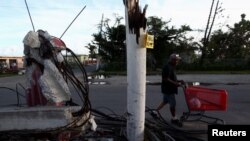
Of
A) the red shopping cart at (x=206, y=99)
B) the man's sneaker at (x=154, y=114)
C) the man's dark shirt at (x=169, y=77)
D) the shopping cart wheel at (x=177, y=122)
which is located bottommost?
the shopping cart wheel at (x=177, y=122)

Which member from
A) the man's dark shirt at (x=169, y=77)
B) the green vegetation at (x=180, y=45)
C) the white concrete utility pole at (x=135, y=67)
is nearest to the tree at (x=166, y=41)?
the green vegetation at (x=180, y=45)

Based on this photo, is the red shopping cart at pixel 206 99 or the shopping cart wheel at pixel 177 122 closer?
the red shopping cart at pixel 206 99

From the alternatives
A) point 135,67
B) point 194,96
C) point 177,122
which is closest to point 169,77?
point 194,96

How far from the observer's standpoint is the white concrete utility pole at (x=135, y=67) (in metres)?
7.27

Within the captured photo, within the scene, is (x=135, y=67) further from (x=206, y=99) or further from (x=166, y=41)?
(x=166, y=41)

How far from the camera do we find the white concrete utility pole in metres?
7.27

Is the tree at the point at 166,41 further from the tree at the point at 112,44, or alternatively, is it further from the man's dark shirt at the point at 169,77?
the man's dark shirt at the point at 169,77

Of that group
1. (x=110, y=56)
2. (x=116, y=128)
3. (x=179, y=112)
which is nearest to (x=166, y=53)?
(x=110, y=56)

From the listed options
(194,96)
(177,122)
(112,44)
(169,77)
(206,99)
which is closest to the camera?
(206,99)

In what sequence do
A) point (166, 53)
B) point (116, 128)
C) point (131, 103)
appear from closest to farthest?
point (131, 103), point (116, 128), point (166, 53)

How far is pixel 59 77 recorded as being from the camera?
25.0 feet

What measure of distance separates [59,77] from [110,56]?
44.1 metres

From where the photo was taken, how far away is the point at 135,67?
734 centimetres

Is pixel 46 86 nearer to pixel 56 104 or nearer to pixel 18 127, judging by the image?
pixel 56 104
